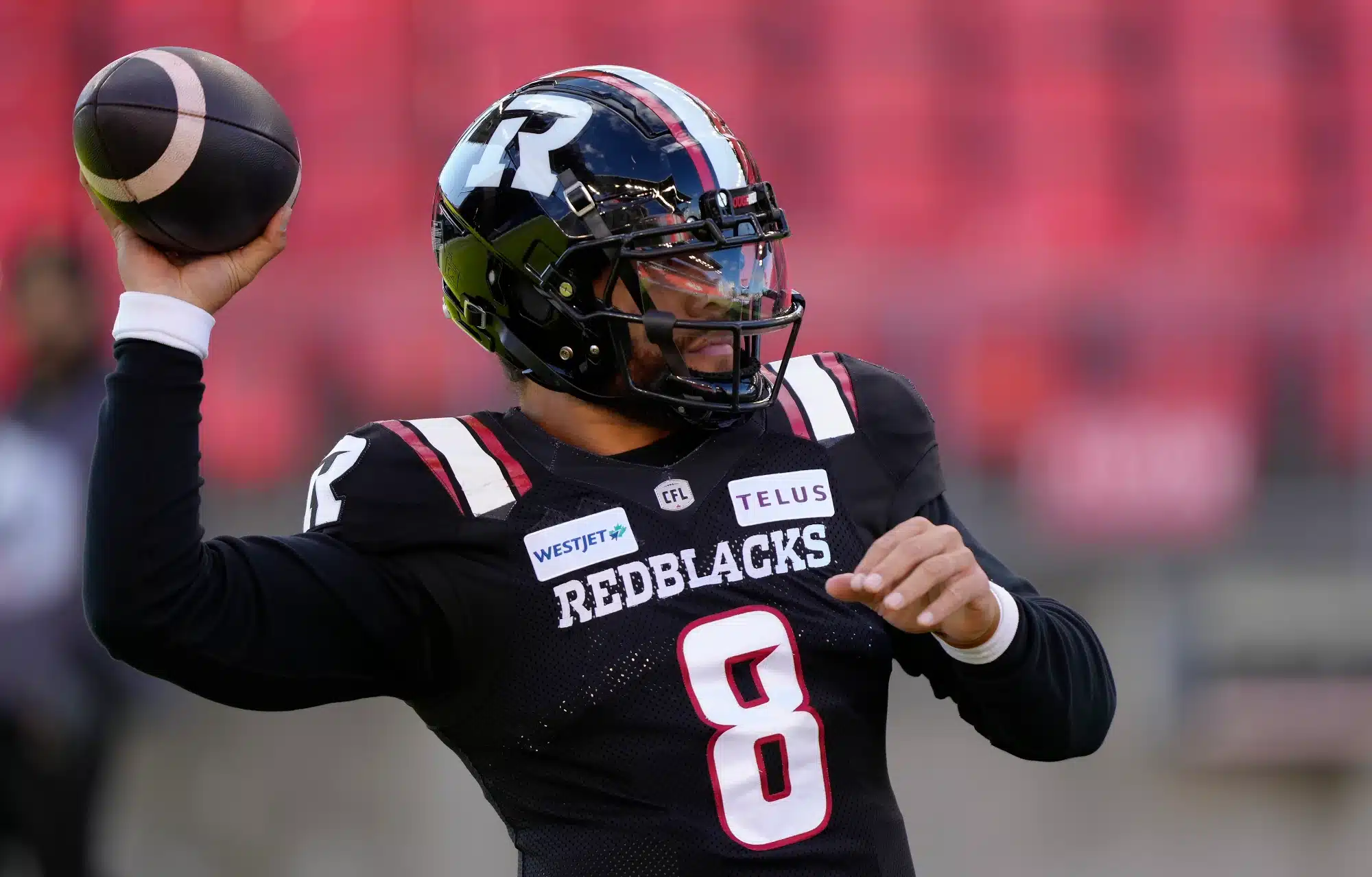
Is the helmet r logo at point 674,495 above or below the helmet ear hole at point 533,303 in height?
below

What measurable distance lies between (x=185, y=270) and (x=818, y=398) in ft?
2.06

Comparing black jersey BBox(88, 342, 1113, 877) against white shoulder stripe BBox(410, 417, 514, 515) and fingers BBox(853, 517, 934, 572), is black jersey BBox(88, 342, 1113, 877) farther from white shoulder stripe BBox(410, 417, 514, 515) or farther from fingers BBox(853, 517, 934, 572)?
fingers BBox(853, 517, 934, 572)

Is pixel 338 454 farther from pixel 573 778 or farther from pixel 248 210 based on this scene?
pixel 573 778

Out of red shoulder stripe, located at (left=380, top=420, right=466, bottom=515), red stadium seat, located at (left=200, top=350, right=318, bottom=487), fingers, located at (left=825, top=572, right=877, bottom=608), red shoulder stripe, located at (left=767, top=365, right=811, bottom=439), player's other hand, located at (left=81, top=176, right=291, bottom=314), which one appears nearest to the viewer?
fingers, located at (left=825, top=572, right=877, bottom=608)

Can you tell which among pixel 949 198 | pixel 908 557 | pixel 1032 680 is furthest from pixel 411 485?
pixel 949 198

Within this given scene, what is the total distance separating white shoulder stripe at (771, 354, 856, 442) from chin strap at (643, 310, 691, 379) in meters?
0.12

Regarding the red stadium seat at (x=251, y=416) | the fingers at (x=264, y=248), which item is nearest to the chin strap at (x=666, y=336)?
the fingers at (x=264, y=248)

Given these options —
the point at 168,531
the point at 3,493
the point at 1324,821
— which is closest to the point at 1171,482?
the point at 1324,821

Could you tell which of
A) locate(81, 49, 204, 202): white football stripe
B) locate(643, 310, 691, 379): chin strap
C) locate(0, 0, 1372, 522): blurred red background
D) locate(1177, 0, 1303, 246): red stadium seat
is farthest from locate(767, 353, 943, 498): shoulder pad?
locate(1177, 0, 1303, 246): red stadium seat

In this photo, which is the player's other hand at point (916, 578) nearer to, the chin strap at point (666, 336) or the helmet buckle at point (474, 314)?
the chin strap at point (666, 336)

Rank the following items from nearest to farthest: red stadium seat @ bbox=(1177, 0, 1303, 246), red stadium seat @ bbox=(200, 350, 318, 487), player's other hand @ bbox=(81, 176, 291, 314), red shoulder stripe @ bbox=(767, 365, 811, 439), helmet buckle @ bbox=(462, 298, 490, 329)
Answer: player's other hand @ bbox=(81, 176, 291, 314)
red shoulder stripe @ bbox=(767, 365, 811, 439)
helmet buckle @ bbox=(462, 298, 490, 329)
red stadium seat @ bbox=(200, 350, 318, 487)
red stadium seat @ bbox=(1177, 0, 1303, 246)

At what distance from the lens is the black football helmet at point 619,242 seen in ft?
5.03

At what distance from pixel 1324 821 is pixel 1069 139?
212 cm

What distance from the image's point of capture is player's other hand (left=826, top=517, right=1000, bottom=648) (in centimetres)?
127
